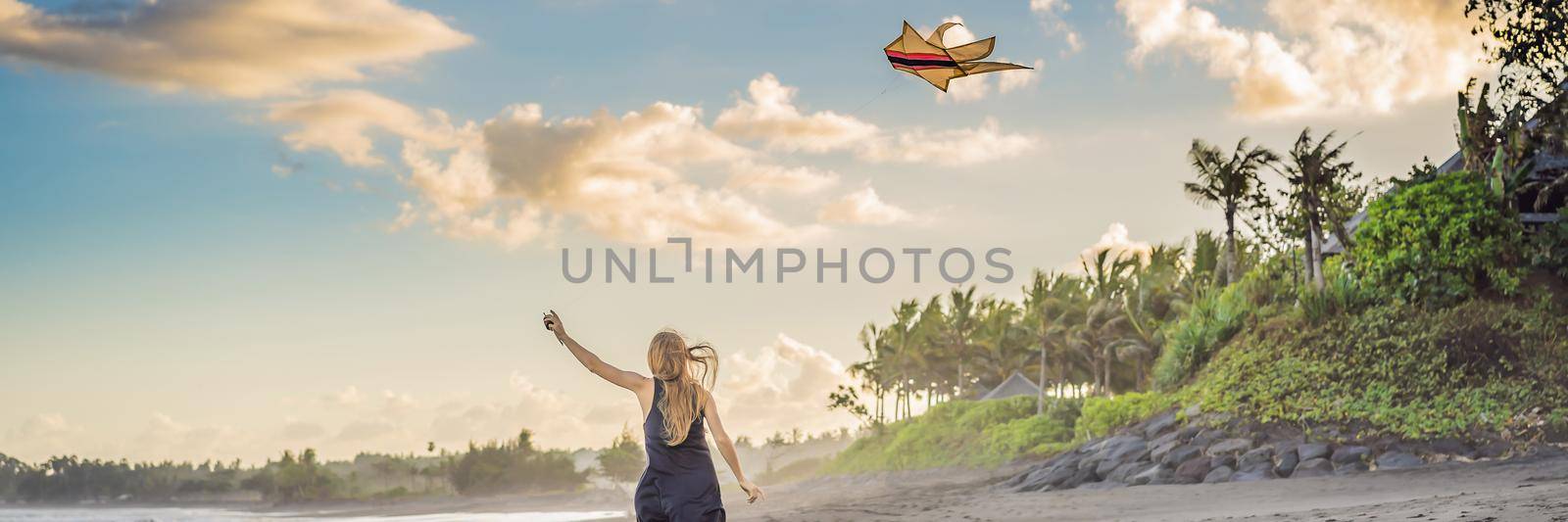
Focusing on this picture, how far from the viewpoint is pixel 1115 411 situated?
28109mm

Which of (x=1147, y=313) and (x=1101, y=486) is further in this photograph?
(x=1147, y=313)

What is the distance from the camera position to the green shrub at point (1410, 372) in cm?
1991

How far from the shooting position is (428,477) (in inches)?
3273

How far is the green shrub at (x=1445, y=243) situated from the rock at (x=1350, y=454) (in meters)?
5.64

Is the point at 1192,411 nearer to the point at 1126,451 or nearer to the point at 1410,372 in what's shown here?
the point at 1126,451

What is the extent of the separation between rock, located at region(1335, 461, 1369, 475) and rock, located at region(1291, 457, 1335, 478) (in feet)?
0.37

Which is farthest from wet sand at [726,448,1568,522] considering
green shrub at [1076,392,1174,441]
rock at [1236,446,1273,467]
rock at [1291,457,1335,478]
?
green shrub at [1076,392,1174,441]

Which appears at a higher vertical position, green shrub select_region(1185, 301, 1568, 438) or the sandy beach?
green shrub select_region(1185, 301, 1568, 438)

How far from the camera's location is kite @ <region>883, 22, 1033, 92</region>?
1409 centimetres

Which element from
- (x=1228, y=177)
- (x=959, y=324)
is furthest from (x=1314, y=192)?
(x=959, y=324)

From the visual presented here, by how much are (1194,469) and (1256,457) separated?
1.03m

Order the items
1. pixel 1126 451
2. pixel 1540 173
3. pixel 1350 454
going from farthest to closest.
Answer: pixel 1540 173, pixel 1126 451, pixel 1350 454

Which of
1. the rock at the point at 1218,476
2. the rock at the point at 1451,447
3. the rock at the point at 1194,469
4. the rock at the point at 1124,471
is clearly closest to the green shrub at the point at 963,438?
the rock at the point at 1124,471

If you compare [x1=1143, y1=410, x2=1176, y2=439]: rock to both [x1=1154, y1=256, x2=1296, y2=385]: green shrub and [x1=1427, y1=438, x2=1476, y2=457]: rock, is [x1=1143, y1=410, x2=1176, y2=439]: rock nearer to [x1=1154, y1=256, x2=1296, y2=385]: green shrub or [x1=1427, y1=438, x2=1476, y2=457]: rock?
[x1=1154, y1=256, x2=1296, y2=385]: green shrub
